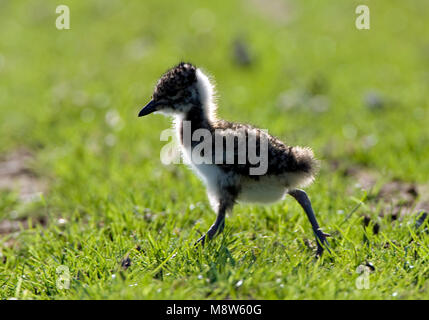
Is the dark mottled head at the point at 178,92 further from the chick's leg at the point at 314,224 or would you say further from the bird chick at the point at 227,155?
the chick's leg at the point at 314,224

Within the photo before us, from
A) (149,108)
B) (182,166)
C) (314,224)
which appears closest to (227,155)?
(149,108)

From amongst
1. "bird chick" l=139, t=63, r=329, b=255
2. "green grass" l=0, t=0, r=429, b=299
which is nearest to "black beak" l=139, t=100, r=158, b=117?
"bird chick" l=139, t=63, r=329, b=255

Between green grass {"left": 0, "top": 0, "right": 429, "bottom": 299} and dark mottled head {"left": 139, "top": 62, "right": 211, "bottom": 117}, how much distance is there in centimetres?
108

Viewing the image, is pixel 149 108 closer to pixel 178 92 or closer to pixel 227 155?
pixel 178 92

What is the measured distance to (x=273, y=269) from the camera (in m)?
4.11

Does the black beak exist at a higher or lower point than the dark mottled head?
lower

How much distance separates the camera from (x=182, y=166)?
732 cm

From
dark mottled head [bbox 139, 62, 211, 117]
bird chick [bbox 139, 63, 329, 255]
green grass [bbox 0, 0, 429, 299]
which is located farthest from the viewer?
dark mottled head [bbox 139, 62, 211, 117]

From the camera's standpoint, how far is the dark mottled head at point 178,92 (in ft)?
15.6

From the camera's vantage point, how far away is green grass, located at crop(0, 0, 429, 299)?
420 centimetres

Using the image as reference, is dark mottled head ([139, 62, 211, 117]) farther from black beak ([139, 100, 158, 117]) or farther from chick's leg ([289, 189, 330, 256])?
chick's leg ([289, 189, 330, 256])

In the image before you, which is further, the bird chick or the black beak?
the black beak

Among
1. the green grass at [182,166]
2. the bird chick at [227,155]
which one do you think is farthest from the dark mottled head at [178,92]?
the green grass at [182,166]
